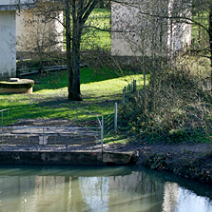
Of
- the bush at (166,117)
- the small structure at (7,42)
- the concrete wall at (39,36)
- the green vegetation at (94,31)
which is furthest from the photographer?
the small structure at (7,42)

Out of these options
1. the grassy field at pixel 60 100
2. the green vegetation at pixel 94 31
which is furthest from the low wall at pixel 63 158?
the green vegetation at pixel 94 31

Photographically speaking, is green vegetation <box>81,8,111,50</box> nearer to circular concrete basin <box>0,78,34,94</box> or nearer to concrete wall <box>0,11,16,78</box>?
circular concrete basin <box>0,78,34,94</box>

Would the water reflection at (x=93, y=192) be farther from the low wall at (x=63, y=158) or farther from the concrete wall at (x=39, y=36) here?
the concrete wall at (x=39, y=36)

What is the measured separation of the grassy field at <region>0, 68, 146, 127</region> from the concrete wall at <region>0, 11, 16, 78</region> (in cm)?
201

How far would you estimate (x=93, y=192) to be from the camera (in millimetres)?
14078

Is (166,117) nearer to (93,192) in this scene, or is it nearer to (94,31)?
(93,192)

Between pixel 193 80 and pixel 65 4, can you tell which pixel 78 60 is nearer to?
pixel 65 4

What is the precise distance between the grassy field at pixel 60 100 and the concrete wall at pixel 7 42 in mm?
2007

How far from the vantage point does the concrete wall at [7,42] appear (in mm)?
27531

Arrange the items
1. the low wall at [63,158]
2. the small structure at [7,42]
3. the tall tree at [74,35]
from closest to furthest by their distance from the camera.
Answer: the low wall at [63,158], the tall tree at [74,35], the small structure at [7,42]

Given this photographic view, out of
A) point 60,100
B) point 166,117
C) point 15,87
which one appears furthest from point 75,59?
point 166,117

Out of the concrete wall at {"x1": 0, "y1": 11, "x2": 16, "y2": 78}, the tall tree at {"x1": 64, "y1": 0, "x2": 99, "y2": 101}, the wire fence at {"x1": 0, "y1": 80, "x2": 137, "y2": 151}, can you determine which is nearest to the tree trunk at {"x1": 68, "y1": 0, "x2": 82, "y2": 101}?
the tall tree at {"x1": 64, "y1": 0, "x2": 99, "y2": 101}

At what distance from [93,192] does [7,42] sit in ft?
53.6

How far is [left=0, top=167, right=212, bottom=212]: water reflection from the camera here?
42.2 ft
